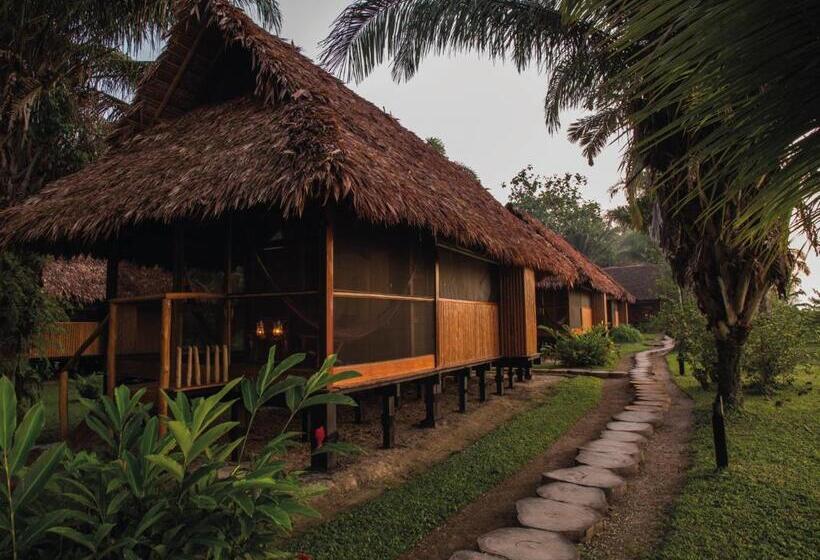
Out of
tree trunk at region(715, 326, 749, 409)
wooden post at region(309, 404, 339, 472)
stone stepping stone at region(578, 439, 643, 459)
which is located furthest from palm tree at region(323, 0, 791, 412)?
wooden post at region(309, 404, 339, 472)

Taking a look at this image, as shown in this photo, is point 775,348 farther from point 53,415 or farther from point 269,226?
point 53,415

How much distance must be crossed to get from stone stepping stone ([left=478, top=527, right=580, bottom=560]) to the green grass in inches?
23.5

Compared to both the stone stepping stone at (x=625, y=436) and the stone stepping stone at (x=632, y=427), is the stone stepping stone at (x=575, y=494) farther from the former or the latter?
the stone stepping stone at (x=632, y=427)

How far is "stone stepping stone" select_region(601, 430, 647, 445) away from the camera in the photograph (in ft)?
18.2

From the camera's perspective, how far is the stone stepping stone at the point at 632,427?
5953 mm

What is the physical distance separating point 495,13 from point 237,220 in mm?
4798

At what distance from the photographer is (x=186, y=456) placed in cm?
163

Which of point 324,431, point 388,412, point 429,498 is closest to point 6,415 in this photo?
point 324,431

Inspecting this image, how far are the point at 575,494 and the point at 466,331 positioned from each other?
367 centimetres

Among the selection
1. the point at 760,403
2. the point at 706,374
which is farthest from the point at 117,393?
the point at 706,374

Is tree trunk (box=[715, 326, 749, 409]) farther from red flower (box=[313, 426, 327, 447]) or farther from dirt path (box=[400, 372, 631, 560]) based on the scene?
red flower (box=[313, 426, 327, 447])

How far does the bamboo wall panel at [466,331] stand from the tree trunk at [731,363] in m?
3.35

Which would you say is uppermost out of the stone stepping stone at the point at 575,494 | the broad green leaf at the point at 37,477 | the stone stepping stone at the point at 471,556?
the broad green leaf at the point at 37,477

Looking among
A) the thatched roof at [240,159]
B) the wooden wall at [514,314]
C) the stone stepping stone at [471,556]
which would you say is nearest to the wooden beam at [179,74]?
the thatched roof at [240,159]
